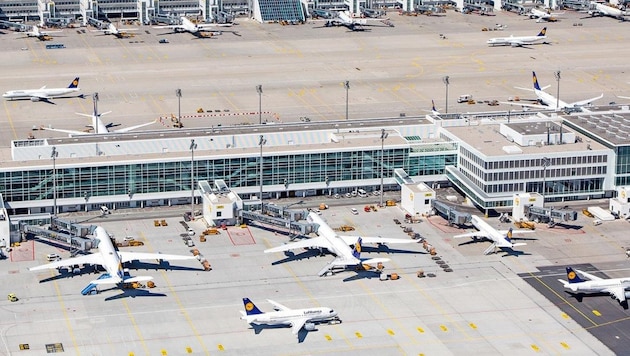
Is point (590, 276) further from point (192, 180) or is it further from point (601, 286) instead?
point (192, 180)

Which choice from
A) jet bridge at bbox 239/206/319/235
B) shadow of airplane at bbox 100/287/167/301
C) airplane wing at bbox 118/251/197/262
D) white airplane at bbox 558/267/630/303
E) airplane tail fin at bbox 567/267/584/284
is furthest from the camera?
jet bridge at bbox 239/206/319/235

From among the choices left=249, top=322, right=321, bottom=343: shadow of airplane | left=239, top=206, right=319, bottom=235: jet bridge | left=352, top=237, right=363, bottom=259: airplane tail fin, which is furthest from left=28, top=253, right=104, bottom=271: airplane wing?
left=352, top=237, right=363, bottom=259: airplane tail fin

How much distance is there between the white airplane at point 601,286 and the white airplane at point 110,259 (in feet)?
160

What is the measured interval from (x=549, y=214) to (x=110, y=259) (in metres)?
63.9

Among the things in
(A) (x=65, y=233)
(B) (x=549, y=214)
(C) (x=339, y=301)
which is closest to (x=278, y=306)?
(C) (x=339, y=301)

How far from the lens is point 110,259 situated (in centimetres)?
16800

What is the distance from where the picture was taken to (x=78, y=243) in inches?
7003

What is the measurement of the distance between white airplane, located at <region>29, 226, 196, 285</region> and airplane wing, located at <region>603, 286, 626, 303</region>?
53.4 metres

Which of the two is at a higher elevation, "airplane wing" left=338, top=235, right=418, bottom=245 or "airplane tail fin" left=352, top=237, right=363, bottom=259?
"airplane tail fin" left=352, top=237, right=363, bottom=259

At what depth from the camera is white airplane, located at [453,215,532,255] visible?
17775cm

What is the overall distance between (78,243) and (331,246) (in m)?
34.0

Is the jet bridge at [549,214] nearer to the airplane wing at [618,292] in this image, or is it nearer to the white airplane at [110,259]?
the airplane wing at [618,292]

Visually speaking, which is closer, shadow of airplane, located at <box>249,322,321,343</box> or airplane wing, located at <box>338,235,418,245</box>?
shadow of airplane, located at <box>249,322,321,343</box>

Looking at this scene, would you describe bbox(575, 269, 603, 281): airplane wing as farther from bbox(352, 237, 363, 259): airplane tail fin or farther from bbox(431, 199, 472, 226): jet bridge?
bbox(352, 237, 363, 259): airplane tail fin
